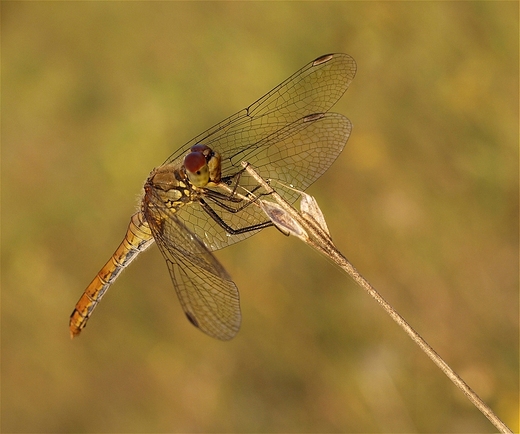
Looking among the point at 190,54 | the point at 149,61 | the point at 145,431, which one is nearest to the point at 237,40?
the point at 190,54

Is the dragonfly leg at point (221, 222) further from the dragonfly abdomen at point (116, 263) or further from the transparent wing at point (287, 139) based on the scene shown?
the dragonfly abdomen at point (116, 263)

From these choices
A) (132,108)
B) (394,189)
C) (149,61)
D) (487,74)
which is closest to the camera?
(394,189)

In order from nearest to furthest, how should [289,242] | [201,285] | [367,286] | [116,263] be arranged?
[367,286] → [201,285] → [116,263] → [289,242]

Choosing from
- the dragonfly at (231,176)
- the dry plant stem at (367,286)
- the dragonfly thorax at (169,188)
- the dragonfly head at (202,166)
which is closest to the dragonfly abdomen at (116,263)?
the dragonfly at (231,176)

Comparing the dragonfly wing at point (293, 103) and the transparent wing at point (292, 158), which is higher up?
the dragonfly wing at point (293, 103)

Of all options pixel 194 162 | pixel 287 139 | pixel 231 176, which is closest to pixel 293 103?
pixel 287 139

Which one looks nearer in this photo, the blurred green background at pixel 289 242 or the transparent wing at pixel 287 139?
the transparent wing at pixel 287 139

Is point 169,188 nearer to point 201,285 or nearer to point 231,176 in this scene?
point 231,176

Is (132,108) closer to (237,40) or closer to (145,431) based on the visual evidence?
(237,40)
